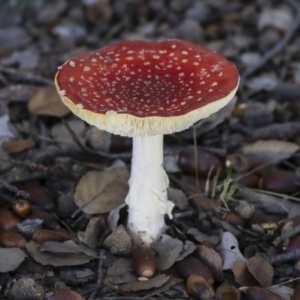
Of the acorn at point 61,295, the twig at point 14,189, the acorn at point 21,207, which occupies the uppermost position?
the twig at point 14,189

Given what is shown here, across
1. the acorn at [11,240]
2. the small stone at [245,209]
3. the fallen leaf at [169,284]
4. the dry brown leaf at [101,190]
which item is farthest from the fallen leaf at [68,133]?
the fallen leaf at [169,284]

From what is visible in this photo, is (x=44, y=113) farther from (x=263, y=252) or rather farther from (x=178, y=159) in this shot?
(x=263, y=252)

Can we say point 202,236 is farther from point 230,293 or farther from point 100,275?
point 100,275

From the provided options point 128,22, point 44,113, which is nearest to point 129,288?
point 44,113

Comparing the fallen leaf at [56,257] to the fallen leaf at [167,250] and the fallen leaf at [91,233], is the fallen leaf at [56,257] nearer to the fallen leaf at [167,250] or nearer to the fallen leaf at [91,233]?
the fallen leaf at [91,233]

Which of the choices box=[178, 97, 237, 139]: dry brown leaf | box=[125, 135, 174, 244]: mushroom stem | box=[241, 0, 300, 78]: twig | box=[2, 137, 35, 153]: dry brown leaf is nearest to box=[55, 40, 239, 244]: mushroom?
box=[125, 135, 174, 244]: mushroom stem

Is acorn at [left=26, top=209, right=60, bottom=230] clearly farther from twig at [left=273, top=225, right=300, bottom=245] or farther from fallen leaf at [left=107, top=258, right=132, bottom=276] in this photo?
twig at [left=273, top=225, right=300, bottom=245]
